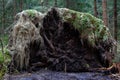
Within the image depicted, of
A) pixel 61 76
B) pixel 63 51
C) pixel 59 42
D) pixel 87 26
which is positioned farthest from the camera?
pixel 59 42

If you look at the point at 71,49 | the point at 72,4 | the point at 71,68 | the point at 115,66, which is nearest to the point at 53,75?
the point at 71,68

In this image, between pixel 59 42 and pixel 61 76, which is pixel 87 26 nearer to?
pixel 59 42

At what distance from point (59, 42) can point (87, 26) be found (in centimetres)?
106

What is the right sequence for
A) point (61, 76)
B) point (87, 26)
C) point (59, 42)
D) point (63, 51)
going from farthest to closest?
point (59, 42) → point (87, 26) → point (63, 51) → point (61, 76)

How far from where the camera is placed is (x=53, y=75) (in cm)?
705

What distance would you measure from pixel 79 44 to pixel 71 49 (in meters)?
0.32

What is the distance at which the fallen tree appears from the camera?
7695mm

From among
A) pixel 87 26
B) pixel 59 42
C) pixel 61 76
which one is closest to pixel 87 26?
pixel 87 26

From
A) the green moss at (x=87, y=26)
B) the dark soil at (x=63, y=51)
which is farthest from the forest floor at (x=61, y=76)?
the green moss at (x=87, y=26)

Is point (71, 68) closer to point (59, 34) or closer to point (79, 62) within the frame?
point (79, 62)

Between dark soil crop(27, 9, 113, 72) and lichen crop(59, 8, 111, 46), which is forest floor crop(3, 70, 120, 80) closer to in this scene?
dark soil crop(27, 9, 113, 72)

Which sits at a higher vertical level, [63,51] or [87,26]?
[87,26]

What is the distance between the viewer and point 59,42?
326 inches

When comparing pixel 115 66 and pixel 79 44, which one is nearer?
pixel 115 66
